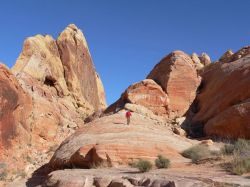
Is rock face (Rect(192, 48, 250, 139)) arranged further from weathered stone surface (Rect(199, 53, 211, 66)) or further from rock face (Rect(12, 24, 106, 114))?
rock face (Rect(12, 24, 106, 114))

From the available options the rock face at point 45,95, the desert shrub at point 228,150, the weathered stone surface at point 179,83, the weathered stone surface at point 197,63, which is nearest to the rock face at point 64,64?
the rock face at point 45,95

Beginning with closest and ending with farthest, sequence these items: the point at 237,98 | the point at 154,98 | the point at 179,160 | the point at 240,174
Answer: the point at 240,174 < the point at 179,160 < the point at 237,98 < the point at 154,98

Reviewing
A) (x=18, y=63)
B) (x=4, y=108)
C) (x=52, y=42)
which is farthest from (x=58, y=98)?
(x=4, y=108)

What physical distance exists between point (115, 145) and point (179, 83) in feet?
44.1

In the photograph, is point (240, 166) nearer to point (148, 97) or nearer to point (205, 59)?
point (148, 97)

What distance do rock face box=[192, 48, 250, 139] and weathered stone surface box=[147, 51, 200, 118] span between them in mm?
905

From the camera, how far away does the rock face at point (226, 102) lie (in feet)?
76.8

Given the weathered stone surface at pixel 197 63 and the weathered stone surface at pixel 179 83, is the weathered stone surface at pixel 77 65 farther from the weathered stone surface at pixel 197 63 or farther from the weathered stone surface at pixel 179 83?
the weathered stone surface at pixel 179 83

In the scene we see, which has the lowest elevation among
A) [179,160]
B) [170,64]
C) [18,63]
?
[179,160]

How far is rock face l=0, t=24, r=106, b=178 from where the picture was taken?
29.7 metres

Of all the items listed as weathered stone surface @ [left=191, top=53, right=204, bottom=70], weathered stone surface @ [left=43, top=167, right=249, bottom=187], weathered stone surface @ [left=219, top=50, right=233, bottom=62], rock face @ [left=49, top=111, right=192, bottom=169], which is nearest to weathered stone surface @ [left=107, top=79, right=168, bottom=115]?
rock face @ [left=49, top=111, right=192, bottom=169]

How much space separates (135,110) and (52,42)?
67.2 ft

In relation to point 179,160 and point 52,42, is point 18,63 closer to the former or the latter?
point 52,42

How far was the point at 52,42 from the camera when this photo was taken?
4519 centimetres
